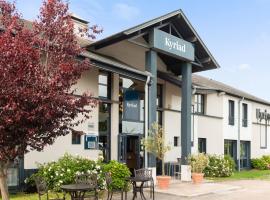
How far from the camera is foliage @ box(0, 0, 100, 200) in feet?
24.0

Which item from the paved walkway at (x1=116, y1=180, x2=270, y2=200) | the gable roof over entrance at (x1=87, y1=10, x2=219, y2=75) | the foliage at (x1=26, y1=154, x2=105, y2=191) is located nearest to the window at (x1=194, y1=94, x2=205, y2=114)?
the gable roof over entrance at (x1=87, y1=10, x2=219, y2=75)

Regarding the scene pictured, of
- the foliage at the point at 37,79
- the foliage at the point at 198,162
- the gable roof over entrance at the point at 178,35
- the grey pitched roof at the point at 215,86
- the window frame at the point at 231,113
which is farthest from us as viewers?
the window frame at the point at 231,113

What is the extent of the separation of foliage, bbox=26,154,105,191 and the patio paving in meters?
3.35

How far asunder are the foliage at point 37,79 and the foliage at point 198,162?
497 inches

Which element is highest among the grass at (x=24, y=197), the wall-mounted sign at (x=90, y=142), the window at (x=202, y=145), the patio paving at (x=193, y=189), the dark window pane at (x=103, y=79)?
the dark window pane at (x=103, y=79)

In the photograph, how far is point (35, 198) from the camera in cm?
1362

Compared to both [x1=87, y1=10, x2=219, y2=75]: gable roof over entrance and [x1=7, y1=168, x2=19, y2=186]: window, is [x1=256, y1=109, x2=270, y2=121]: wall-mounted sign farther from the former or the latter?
[x1=7, y1=168, x2=19, y2=186]: window

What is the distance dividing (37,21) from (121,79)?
12427mm

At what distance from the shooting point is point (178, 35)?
73.3ft

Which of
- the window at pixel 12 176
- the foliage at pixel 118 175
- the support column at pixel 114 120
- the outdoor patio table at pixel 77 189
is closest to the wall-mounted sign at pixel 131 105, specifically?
the support column at pixel 114 120

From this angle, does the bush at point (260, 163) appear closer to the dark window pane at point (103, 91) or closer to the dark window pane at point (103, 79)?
the dark window pane at point (103, 91)

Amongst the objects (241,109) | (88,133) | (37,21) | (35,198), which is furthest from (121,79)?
(241,109)

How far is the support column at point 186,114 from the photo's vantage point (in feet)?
70.9

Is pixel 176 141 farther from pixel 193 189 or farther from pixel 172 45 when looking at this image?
pixel 193 189
